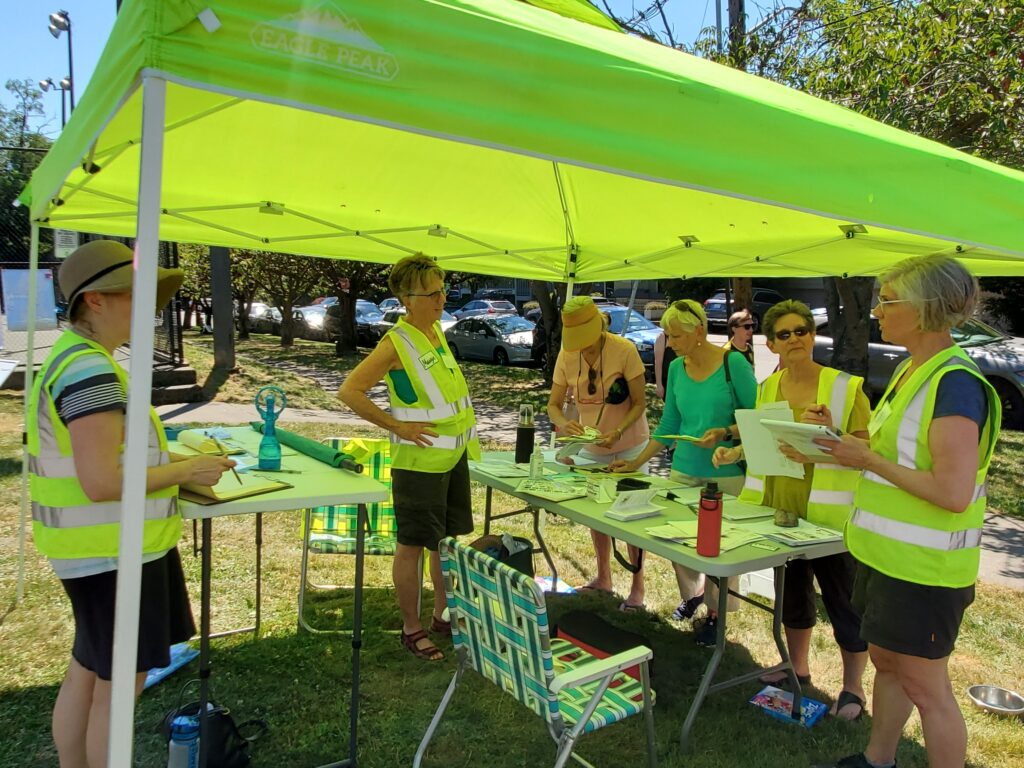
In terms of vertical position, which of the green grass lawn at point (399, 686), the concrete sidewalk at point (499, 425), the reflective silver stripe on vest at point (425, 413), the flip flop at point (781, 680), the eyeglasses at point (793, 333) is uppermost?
the eyeglasses at point (793, 333)

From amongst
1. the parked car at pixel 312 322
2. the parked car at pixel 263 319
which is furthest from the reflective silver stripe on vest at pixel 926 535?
the parked car at pixel 263 319

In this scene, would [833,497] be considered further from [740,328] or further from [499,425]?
[499,425]

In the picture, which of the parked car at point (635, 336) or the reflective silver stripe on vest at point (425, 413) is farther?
the parked car at point (635, 336)

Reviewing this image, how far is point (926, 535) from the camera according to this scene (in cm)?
210

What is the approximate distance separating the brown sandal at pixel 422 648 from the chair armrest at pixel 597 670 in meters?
1.53

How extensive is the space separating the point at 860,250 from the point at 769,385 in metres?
1.04

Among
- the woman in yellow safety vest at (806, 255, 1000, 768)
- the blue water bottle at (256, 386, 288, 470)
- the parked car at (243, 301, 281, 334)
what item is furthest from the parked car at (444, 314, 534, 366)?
the woman in yellow safety vest at (806, 255, 1000, 768)

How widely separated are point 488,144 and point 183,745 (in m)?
2.19

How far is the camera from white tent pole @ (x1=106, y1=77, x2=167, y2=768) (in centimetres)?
147

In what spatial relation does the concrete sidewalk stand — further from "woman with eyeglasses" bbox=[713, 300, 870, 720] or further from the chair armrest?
the chair armrest

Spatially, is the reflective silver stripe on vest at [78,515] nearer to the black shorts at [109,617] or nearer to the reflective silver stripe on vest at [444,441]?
the black shorts at [109,617]

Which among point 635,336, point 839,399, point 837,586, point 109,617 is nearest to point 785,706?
point 837,586

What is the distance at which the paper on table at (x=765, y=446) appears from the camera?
9.27 ft

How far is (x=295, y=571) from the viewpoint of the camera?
455cm
